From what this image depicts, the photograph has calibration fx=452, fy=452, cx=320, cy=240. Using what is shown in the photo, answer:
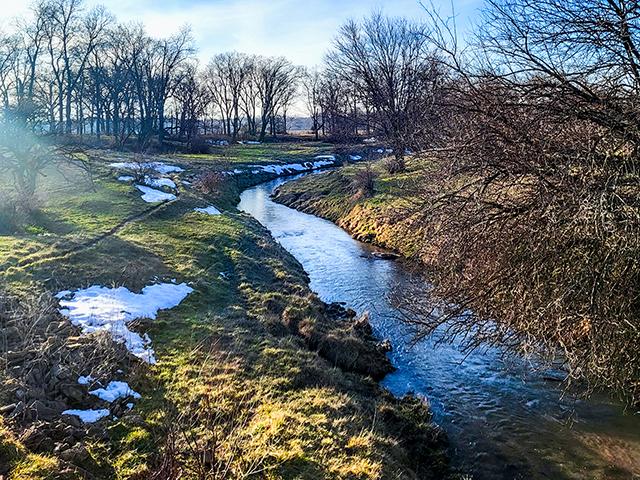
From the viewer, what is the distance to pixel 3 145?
14844 mm

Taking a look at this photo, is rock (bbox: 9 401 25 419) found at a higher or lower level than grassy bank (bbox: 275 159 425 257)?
lower

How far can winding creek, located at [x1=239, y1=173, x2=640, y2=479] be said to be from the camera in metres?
6.95

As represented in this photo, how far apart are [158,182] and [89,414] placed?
21.6 meters

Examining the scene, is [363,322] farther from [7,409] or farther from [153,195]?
[153,195]

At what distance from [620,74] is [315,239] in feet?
53.5

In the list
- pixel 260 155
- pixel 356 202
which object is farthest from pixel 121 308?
pixel 260 155

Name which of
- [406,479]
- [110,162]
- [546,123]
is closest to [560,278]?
[546,123]

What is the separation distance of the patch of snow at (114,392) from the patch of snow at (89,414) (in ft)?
0.87

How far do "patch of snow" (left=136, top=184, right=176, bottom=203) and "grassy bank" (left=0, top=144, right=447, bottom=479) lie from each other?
6.36 m

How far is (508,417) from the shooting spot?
26.7 feet

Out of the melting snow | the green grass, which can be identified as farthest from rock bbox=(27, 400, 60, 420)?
the melting snow

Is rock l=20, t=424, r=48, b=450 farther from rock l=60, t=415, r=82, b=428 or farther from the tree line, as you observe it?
the tree line

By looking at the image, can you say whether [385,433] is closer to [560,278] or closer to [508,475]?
[508,475]

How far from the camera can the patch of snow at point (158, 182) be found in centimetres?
2488
